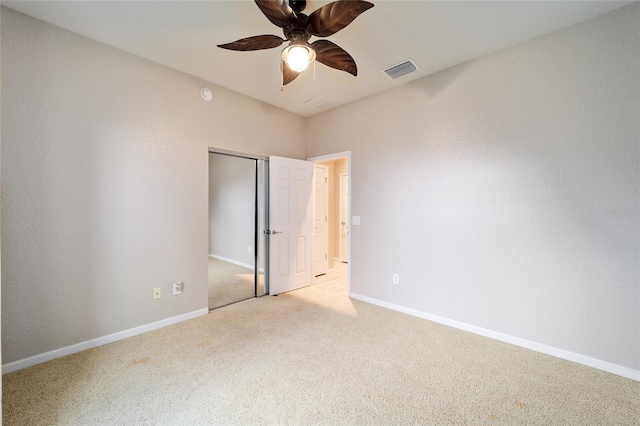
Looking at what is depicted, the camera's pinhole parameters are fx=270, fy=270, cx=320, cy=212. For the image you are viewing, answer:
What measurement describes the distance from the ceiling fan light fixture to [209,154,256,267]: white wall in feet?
8.72

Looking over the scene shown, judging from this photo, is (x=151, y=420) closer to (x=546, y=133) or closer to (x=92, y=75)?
(x=92, y=75)

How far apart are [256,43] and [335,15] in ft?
2.00

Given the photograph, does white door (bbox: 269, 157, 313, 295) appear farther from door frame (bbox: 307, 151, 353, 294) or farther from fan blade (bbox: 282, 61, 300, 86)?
fan blade (bbox: 282, 61, 300, 86)

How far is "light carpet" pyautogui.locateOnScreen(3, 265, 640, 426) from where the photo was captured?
1640 millimetres

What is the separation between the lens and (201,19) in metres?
2.14

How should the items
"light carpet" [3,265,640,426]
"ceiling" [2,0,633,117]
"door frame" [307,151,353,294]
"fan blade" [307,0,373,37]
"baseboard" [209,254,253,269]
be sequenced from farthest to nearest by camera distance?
"baseboard" [209,254,253,269] < "door frame" [307,151,353,294] < "ceiling" [2,0,633,117] < "light carpet" [3,265,640,426] < "fan blade" [307,0,373,37]

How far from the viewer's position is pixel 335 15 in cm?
159

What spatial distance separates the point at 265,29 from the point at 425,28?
133cm

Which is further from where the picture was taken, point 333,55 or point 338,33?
point 338,33

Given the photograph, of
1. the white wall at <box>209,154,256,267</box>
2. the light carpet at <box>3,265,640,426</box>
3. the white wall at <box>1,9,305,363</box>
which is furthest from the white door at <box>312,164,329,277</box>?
the light carpet at <box>3,265,640,426</box>

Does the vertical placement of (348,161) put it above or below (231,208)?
above

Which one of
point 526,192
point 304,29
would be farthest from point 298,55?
point 526,192

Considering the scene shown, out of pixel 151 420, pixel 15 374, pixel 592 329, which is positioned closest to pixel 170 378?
pixel 151 420

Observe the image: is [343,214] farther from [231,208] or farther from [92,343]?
[92,343]
